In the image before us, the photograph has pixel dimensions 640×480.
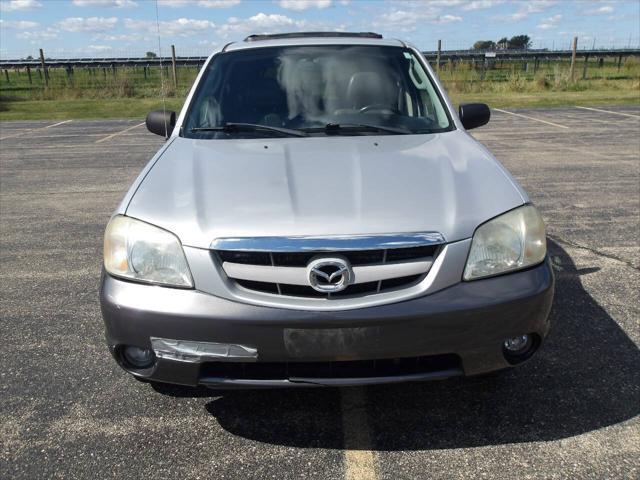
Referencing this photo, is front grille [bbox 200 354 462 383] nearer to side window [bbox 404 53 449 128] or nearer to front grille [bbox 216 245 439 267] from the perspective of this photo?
front grille [bbox 216 245 439 267]

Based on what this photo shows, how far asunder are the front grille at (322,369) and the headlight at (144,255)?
36cm

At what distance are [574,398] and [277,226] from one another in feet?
5.36

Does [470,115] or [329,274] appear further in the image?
[470,115]

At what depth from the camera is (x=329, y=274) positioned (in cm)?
214

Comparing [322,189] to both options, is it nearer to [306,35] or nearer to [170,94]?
[306,35]

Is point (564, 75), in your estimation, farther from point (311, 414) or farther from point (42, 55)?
point (311, 414)

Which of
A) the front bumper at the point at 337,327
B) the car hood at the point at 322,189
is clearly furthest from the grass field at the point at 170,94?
the front bumper at the point at 337,327

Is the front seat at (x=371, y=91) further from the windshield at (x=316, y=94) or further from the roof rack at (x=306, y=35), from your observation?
the roof rack at (x=306, y=35)

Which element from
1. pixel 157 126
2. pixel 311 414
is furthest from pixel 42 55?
pixel 311 414

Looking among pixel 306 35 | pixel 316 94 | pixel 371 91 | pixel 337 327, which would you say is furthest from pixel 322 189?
A: pixel 306 35

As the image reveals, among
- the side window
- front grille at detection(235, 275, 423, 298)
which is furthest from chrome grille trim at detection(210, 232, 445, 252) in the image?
the side window

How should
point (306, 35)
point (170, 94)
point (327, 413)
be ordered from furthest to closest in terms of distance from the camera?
point (170, 94), point (306, 35), point (327, 413)

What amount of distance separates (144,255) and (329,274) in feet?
2.45

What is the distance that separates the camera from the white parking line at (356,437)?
7.47 ft
